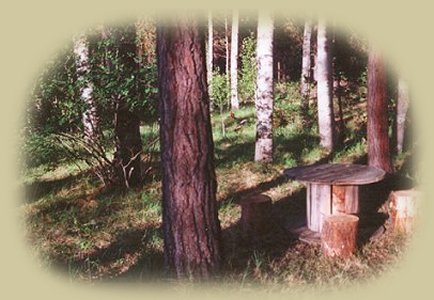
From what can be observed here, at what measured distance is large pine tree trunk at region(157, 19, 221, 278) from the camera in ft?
15.6

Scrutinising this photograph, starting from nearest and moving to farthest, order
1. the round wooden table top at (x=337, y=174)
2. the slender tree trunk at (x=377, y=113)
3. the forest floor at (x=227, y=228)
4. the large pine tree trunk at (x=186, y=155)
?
the large pine tree trunk at (x=186, y=155), the forest floor at (x=227, y=228), the round wooden table top at (x=337, y=174), the slender tree trunk at (x=377, y=113)

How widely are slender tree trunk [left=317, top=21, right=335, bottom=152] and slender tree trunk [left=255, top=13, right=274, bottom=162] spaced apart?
187 cm

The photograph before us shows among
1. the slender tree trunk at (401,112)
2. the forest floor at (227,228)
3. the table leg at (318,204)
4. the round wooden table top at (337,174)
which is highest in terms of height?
the slender tree trunk at (401,112)

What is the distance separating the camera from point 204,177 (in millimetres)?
4992

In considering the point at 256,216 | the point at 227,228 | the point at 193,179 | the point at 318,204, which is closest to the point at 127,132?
the point at 227,228

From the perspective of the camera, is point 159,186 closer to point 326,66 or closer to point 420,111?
A: point 326,66

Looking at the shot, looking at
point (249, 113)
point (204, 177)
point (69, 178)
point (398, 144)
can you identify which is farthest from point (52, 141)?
point (249, 113)

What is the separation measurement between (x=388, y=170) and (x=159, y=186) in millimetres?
4343

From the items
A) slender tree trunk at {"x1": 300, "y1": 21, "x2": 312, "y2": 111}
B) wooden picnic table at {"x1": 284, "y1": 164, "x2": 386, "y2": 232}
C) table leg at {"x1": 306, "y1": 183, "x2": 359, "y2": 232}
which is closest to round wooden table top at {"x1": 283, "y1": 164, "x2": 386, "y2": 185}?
wooden picnic table at {"x1": 284, "y1": 164, "x2": 386, "y2": 232}

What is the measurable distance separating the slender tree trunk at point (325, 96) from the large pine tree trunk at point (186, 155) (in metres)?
7.38

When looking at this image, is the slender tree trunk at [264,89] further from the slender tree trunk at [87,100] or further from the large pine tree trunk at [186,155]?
the large pine tree trunk at [186,155]

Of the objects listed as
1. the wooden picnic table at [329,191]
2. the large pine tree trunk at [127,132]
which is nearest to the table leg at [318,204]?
the wooden picnic table at [329,191]

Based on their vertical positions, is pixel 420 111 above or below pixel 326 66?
below

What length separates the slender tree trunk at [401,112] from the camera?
417 inches
